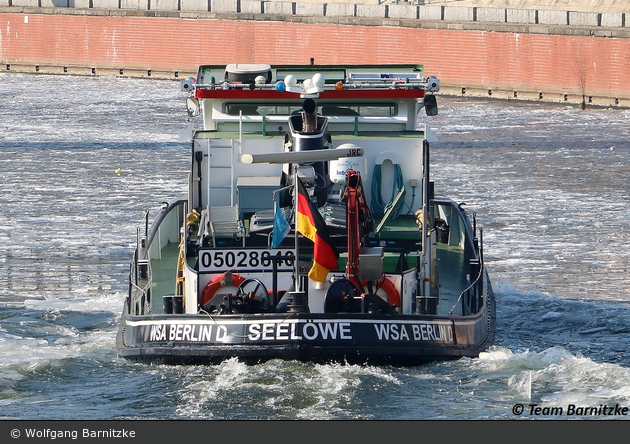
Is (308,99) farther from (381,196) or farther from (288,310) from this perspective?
(288,310)

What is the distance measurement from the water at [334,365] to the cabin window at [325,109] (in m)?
4.06

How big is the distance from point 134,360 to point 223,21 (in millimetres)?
52252

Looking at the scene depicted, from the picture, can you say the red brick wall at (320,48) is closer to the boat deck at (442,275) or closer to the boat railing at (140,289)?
the boat deck at (442,275)

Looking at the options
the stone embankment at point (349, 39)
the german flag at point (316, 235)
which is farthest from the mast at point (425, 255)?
the stone embankment at point (349, 39)

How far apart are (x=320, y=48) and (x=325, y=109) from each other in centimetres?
4433

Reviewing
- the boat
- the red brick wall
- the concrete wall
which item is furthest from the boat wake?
the concrete wall

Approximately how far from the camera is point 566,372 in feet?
51.1

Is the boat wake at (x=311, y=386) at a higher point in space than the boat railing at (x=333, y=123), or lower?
lower

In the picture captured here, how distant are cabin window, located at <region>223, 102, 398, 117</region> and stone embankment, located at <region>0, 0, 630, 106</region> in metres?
35.0

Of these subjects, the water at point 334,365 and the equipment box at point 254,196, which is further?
the equipment box at point 254,196

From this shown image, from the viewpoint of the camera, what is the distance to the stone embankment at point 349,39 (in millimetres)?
54719

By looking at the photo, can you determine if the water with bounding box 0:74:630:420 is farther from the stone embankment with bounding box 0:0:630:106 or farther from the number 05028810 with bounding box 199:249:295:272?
the stone embankment with bounding box 0:0:630:106

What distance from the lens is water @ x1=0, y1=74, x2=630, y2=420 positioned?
14.7m

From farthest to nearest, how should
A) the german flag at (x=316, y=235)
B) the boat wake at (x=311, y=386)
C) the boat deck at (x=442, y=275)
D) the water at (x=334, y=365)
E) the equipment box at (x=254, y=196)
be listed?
the boat deck at (x=442, y=275) → the equipment box at (x=254, y=196) → the german flag at (x=316, y=235) → the water at (x=334, y=365) → the boat wake at (x=311, y=386)
